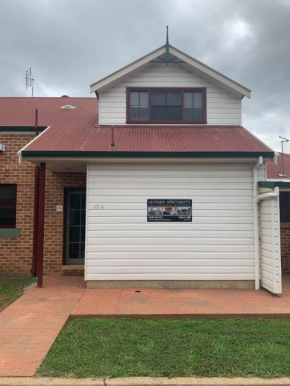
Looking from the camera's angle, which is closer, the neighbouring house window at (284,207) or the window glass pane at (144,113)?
the window glass pane at (144,113)

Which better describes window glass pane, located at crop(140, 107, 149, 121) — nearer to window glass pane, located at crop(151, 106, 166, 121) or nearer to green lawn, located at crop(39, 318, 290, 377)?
window glass pane, located at crop(151, 106, 166, 121)

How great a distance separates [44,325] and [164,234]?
3.23m

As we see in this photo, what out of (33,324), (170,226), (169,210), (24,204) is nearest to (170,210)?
(169,210)

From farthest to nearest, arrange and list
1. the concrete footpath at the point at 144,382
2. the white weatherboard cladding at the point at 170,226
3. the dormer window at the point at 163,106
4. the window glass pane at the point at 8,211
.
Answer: the window glass pane at the point at 8,211
the dormer window at the point at 163,106
the white weatherboard cladding at the point at 170,226
the concrete footpath at the point at 144,382

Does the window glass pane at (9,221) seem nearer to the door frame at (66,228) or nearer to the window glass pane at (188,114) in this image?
the door frame at (66,228)

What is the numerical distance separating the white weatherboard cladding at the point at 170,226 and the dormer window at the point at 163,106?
213 centimetres

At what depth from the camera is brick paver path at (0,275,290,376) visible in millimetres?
4262

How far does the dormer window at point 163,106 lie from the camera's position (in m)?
9.04

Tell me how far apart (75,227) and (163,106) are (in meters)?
4.18

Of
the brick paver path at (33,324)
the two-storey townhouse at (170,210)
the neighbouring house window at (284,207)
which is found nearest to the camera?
the brick paver path at (33,324)

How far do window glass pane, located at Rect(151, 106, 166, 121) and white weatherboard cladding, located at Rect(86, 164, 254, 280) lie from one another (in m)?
2.14

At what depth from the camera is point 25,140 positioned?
9172 mm

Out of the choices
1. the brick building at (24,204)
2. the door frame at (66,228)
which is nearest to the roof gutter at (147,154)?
the brick building at (24,204)

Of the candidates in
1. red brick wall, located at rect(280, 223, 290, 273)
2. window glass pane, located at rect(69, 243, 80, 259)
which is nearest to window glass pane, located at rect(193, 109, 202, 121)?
red brick wall, located at rect(280, 223, 290, 273)
